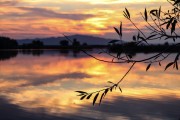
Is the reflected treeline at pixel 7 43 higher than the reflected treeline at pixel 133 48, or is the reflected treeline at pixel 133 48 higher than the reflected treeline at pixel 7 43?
the reflected treeline at pixel 133 48

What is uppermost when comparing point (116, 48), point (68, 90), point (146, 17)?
point (146, 17)

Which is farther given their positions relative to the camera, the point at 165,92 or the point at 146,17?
the point at 165,92

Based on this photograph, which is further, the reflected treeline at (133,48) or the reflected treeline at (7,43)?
the reflected treeline at (7,43)

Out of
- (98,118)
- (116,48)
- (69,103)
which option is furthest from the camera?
(69,103)

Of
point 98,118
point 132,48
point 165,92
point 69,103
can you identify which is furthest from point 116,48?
point 165,92

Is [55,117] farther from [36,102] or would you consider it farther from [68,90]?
Answer: [68,90]

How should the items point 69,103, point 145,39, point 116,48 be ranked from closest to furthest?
point 145,39 < point 116,48 < point 69,103

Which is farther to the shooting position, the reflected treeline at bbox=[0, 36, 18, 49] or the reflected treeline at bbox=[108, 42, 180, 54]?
the reflected treeline at bbox=[0, 36, 18, 49]

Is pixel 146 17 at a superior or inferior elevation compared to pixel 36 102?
superior

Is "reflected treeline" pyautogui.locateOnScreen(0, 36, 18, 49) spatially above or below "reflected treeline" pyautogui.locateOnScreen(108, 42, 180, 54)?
below

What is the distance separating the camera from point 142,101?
1526 centimetres

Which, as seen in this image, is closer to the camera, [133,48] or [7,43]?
[133,48]

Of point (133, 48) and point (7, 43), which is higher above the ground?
point (133, 48)

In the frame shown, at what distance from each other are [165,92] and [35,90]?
20.5 ft
